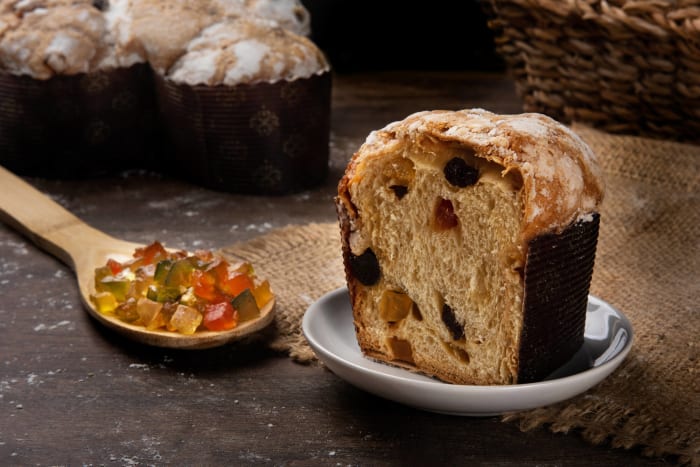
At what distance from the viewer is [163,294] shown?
68.4 inches

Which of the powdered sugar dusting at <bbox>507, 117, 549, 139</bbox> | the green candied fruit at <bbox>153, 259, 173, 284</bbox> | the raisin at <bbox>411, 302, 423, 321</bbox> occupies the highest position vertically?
the powdered sugar dusting at <bbox>507, 117, 549, 139</bbox>

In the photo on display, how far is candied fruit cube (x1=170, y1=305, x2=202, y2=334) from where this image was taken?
1685 mm

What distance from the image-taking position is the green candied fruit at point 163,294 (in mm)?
1736

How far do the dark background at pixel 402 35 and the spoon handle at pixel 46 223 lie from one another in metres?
1.77

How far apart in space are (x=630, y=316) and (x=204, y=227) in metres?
1.10

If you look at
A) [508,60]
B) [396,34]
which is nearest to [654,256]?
[508,60]

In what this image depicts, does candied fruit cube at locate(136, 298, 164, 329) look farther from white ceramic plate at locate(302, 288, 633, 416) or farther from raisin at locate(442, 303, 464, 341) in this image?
raisin at locate(442, 303, 464, 341)

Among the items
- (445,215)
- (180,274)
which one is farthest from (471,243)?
(180,274)

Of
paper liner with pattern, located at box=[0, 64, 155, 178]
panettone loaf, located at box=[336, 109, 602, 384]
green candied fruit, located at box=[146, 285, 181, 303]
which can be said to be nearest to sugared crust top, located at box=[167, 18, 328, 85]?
paper liner with pattern, located at box=[0, 64, 155, 178]

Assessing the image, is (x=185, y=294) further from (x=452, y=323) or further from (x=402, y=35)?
(x=402, y=35)

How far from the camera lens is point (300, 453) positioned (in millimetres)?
1401

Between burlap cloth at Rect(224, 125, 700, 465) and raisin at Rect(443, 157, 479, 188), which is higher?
raisin at Rect(443, 157, 479, 188)

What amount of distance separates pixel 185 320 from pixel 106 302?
21 centimetres

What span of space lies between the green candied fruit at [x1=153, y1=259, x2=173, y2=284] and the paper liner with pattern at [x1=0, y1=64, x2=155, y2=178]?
1.08 m
